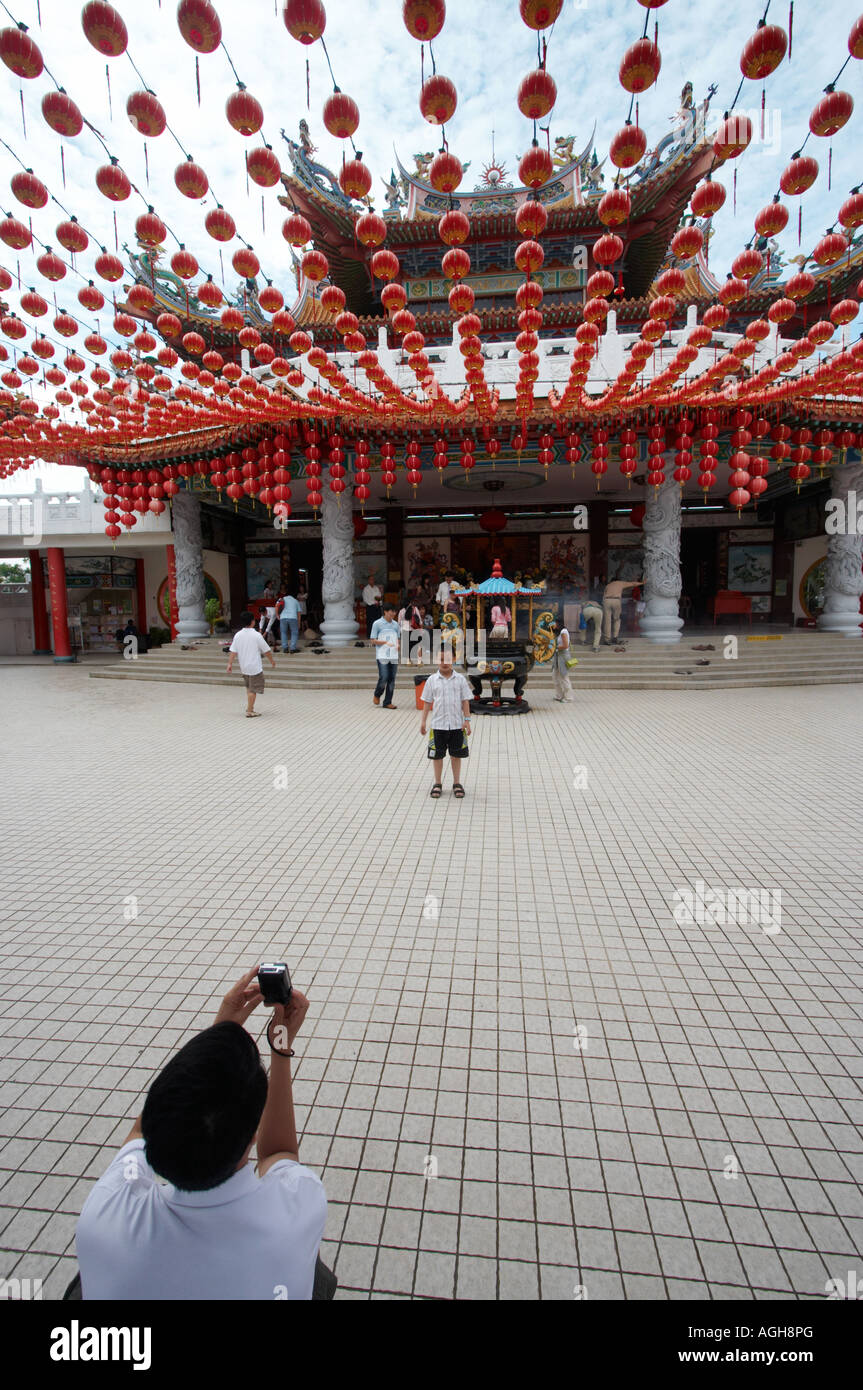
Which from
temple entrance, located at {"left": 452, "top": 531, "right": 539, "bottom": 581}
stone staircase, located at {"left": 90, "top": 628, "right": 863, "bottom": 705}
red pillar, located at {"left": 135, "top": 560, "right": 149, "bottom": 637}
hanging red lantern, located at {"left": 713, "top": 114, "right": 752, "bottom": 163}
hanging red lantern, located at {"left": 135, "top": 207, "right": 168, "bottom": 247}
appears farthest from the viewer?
red pillar, located at {"left": 135, "top": 560, "right": 149, "bottom": 637}

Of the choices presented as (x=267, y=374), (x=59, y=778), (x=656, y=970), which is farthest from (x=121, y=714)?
(x=656, y=970)

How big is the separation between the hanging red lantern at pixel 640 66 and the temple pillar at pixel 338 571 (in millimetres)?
11044

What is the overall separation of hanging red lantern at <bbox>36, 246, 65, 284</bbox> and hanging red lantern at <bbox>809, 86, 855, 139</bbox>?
539 cm

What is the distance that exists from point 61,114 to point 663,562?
40.7 feet

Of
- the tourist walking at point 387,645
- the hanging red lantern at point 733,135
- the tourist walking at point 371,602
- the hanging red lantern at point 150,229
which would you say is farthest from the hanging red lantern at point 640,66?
the tourist walking at point 371,602

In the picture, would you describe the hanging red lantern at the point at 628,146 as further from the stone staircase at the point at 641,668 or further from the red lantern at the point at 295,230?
the stone staircase at the point at 641,668

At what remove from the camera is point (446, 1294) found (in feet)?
5.72

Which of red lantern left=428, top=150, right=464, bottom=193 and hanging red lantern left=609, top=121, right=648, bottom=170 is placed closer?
→ hanging red lantern left=609, top=121, right=648, bottom=170

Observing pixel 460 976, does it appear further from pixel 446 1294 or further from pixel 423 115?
pixel 423 115

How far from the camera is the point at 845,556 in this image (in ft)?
46.3

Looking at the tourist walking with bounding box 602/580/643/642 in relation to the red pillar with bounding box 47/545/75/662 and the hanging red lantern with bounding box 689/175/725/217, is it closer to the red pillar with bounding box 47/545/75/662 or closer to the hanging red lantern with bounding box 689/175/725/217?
the hanging red lantern with bounding box 689/175/725/217

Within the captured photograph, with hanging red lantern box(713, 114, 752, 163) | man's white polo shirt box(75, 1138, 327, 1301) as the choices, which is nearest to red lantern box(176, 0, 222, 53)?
hanging red lantern box(713, 114, 752, 163)

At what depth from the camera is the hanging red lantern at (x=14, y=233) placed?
183 inches

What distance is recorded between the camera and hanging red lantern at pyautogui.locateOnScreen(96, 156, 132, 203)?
413 cm
